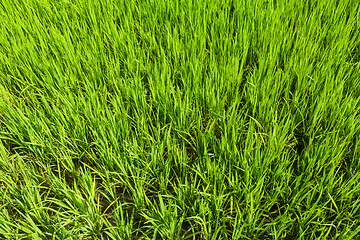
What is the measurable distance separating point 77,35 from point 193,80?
0.91 m

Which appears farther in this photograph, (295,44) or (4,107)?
(295,44)

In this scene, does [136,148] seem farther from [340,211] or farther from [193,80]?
[340,211]

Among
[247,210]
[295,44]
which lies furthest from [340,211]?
[295,44]

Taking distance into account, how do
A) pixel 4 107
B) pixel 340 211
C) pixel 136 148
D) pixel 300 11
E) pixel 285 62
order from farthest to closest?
pixel 300 11 < pixel 285 62 < pixel 4 107 < pixel 136 148 < pixel 340 211

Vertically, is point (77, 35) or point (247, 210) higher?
point (77, 35)

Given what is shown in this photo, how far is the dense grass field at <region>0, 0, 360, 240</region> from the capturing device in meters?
1.05

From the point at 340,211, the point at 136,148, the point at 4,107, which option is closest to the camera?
the point at 340,211

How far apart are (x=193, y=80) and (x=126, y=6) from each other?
996 millimetres

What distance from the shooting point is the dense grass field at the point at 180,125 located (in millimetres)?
1055

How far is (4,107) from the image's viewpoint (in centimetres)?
134

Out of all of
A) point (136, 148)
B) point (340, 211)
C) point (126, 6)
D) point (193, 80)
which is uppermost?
point (126, 6)

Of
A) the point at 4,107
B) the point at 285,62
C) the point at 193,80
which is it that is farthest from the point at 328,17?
the point at 4,107

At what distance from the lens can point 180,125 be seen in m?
1.34

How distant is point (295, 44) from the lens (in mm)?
1644
